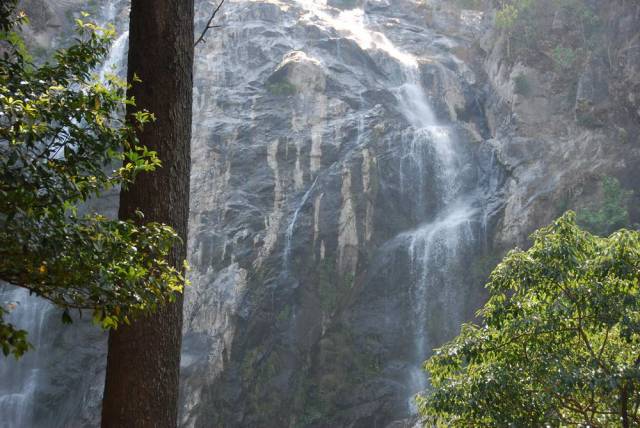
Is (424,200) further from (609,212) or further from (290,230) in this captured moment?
(609,212)

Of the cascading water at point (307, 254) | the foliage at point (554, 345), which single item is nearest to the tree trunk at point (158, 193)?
the foliage at point (554, 345)

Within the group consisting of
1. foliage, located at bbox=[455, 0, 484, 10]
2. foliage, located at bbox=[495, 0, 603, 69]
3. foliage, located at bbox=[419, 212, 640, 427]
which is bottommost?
foliage, located at bbox=[419, 212, 640, 427]

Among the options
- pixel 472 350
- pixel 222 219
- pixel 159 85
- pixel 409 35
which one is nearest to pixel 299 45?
pixel 409 35

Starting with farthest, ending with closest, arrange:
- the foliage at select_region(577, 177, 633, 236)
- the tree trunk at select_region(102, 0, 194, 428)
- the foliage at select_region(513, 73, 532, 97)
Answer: the foliage at select_region(513, 73, 532, 97) < the foliage at select_region(577, 177, 633, 236) < the tree trunk at select_region(102, 0, 194, 428)

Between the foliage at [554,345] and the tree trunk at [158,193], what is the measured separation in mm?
4773

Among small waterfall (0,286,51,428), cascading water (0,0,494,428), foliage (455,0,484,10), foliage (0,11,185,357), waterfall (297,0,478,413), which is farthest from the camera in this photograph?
foliage (455,0,484,10)

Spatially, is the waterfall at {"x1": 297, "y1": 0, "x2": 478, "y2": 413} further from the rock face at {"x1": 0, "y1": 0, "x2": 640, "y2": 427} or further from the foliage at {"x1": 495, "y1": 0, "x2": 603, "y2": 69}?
the foliage at {"x1": 495, "y1": 0, "x2": 603, "y2": 69}

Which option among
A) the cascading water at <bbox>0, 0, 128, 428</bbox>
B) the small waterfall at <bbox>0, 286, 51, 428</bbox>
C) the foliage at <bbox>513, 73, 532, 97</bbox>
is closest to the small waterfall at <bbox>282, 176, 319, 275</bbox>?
the cascading water at <bbox>0, 0, 128, 428</bbox>

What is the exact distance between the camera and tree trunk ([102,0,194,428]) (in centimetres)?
415

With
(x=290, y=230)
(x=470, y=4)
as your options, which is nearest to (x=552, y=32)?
(x=470, y=4)

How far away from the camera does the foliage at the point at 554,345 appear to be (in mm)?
7289

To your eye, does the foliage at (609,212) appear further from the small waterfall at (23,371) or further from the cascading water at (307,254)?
the small waterfall at (23,371)

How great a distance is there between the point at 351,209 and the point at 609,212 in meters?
9.18

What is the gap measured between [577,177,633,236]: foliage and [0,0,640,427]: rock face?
2.63ft
